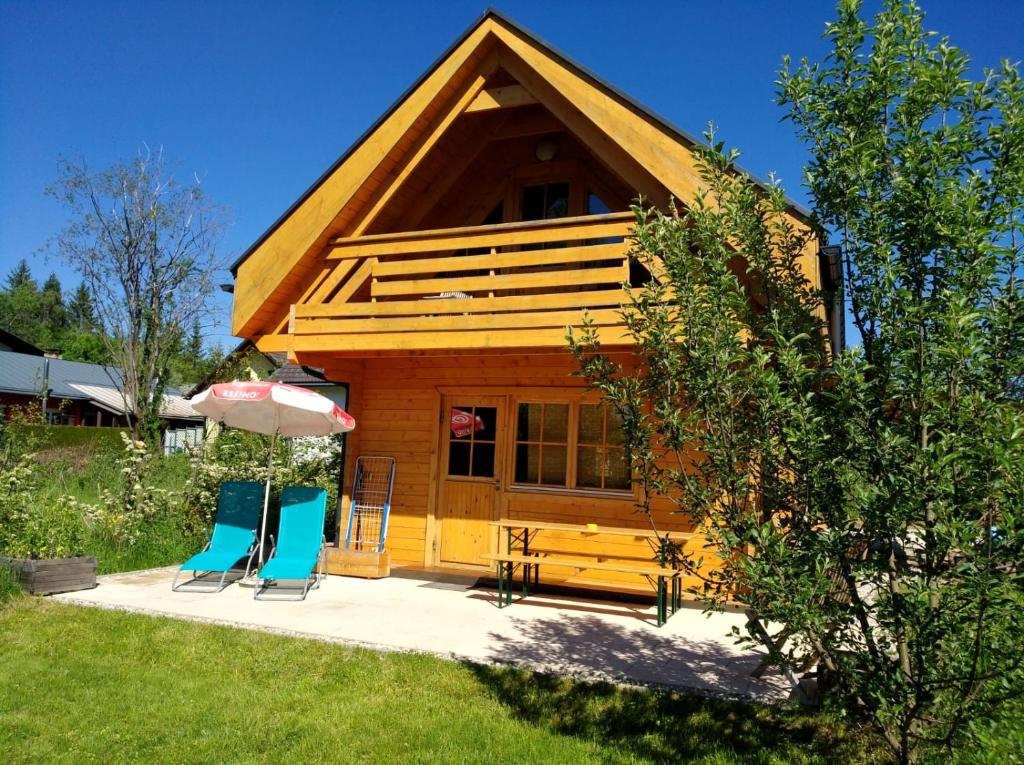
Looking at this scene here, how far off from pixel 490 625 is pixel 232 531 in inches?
151

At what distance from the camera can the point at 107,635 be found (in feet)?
20.4

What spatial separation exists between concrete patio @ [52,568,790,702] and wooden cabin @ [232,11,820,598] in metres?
0.74

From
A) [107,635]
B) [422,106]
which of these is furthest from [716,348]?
[422,106]

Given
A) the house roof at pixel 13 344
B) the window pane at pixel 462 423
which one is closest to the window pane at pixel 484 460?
the window pane at pixel 462 423

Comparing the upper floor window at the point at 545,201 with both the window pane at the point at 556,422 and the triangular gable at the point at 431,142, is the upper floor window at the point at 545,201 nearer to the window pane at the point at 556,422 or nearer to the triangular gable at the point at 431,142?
the triangular gable at the point at 431,142

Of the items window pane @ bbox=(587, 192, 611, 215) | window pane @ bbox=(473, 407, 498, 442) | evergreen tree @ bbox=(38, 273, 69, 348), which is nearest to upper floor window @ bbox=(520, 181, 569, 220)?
window pane @ bbox=(587, 192, 611, 215)

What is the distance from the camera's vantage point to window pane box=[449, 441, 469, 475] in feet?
32.0

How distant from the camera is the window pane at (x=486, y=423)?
9.63 metres

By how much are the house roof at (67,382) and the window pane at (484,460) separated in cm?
3150

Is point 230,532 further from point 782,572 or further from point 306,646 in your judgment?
point 782,572

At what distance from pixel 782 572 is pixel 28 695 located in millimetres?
4983

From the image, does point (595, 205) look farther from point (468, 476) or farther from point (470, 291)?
point (468, 476)

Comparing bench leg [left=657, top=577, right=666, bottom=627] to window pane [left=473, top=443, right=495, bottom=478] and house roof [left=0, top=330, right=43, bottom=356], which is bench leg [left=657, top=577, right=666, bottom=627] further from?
house roof [left=0, top=330, right=43, bottom=356]

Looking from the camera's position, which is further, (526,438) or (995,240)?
(526,438)
